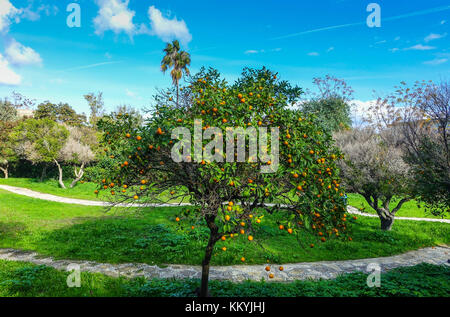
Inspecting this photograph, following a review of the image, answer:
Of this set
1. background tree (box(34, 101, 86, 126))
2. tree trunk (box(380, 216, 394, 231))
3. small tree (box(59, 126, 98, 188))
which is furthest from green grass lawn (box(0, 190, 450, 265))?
background tree (box(34, 101, 86, 126))

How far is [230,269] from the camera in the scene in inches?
332

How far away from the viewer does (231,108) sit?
4.80 metres

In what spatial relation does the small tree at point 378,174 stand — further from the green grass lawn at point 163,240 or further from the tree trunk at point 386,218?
the green grass lawn at point 163,240

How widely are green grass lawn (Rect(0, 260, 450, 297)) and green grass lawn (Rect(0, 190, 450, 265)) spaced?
1357 mm

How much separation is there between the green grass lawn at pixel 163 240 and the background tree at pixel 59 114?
29.0 m

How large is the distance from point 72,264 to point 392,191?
13.4 meters

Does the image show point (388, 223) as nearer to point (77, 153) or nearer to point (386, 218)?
point (386, 218)

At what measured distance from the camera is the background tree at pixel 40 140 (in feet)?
80.4

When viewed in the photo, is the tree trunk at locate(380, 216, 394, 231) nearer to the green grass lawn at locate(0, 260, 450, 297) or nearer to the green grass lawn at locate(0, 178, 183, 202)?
the green grass lawn at locate(0, 260, 450, 297)

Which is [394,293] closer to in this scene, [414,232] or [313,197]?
[313,197]

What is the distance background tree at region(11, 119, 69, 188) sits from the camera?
2450 cm

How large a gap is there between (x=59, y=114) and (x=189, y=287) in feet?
148

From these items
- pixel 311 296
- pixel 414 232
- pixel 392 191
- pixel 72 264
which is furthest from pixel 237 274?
pixel 414 232

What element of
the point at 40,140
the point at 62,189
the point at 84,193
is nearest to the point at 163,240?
the point at 84,193
